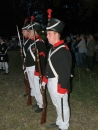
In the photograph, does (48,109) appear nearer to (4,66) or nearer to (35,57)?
(35,57)

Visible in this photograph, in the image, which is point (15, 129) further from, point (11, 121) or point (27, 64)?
point (27, 64)

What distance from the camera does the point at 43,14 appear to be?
35.4 m

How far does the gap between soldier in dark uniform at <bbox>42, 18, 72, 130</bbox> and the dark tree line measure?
18.9 m

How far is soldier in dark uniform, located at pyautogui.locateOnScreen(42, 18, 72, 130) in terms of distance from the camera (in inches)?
142

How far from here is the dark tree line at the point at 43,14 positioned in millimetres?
28141

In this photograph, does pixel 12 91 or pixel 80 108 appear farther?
pixel 12 91

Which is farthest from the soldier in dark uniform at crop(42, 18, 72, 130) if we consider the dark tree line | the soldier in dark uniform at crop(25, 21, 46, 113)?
the dark tree line

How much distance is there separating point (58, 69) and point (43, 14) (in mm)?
32903

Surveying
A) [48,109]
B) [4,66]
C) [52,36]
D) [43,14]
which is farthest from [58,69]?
[43,14]

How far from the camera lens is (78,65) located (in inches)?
502

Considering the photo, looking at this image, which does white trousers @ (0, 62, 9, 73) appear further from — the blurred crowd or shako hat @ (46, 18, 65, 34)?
shako hat @ (46, 18, 65, 34)

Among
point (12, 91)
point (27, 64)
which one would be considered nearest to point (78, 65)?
point (12, 91)

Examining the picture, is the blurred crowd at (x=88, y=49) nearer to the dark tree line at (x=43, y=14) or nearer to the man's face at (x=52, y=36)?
the man's face at (x=52, y=36)

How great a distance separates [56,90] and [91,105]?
2.44 metres
